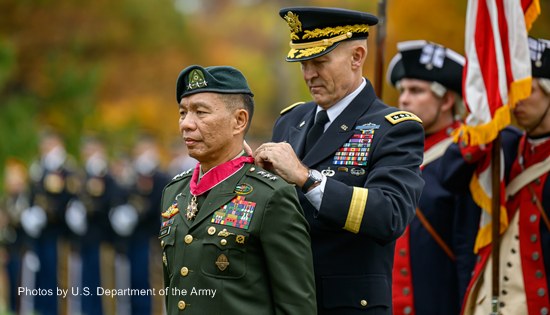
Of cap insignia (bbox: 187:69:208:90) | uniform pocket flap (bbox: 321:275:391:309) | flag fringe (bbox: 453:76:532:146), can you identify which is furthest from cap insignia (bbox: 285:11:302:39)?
flag fringe (bbox: 453:76:532:146)

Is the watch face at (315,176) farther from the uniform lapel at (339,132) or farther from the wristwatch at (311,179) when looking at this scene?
the uniform lapel at (339,132)

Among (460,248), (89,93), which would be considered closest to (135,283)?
(89,93)

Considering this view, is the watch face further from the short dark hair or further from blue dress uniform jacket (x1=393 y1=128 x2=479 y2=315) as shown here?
blue dress uniform jacket (x1=393 y1=128 x2=479 y2=315)

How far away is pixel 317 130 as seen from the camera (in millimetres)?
5500

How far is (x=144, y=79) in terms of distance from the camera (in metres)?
31.8

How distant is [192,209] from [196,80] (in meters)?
0.56

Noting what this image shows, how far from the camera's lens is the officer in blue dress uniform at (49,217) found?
54.3 ft

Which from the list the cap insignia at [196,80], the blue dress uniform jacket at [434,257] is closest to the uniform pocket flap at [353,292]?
the cap insignia at [196,80]

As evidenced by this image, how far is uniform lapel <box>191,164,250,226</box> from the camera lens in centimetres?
498

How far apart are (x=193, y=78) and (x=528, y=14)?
8.00 feet

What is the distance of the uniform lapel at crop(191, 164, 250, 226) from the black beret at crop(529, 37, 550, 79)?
2.25 metres

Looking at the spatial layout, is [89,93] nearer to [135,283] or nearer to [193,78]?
[135,283]

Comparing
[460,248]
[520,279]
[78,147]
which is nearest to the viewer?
[520,279]

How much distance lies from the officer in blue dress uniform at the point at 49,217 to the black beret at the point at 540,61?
10923 millimetres
